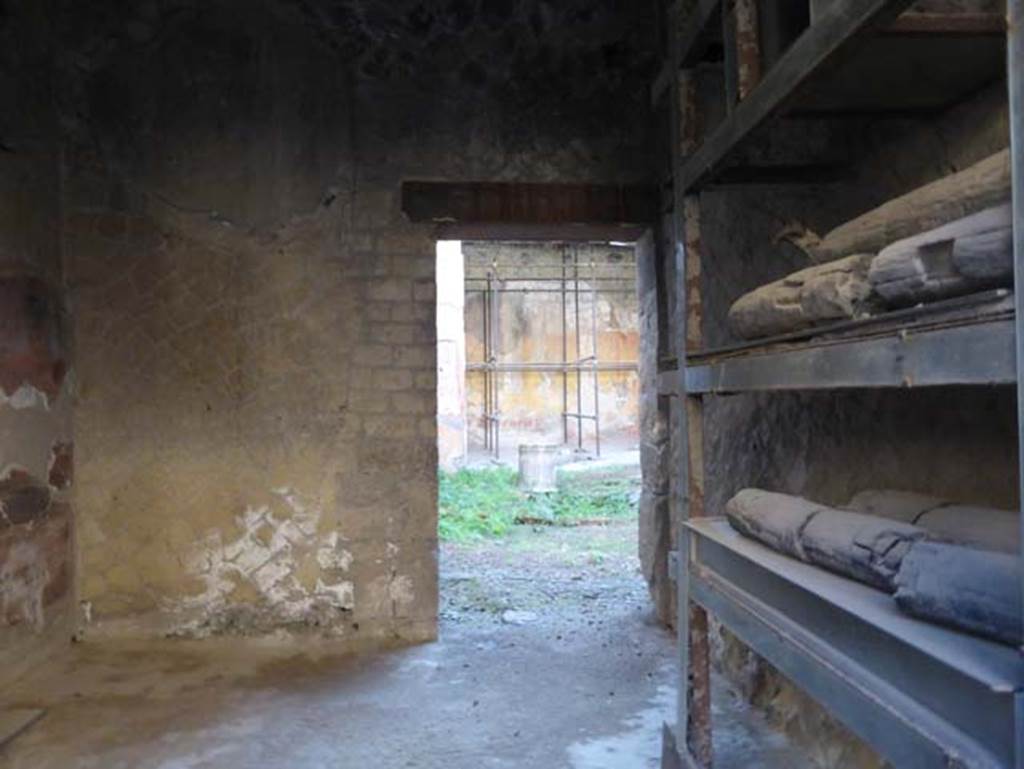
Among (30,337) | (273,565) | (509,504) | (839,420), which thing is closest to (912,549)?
(839,420)

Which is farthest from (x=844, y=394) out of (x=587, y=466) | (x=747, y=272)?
(x=587, y=466)

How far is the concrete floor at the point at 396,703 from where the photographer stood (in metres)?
2.48

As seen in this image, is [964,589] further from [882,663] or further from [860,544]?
[860,544]

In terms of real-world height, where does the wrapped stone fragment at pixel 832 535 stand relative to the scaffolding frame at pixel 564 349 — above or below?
below

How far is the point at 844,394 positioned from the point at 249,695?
2.43 meters

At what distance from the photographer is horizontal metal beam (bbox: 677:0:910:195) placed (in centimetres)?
122

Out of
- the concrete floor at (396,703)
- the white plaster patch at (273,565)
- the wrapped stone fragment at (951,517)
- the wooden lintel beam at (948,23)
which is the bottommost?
the concrete floor at (396,703)

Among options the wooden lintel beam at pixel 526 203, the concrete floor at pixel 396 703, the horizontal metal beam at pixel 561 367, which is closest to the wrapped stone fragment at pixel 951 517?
the concrete floor at pixel 396 703

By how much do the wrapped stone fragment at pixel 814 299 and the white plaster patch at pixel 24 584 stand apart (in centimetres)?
299

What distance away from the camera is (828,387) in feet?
4.42

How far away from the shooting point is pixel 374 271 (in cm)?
371

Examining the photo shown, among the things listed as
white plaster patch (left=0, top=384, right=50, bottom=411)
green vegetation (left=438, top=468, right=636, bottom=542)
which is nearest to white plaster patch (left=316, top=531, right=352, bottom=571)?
white plaster patch (left=0, top=384, right=50, bottom=411)

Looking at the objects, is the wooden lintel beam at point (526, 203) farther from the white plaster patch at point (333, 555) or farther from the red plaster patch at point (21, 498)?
the red plaster patch at point (21, 498)

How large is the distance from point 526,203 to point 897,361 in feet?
9.12
